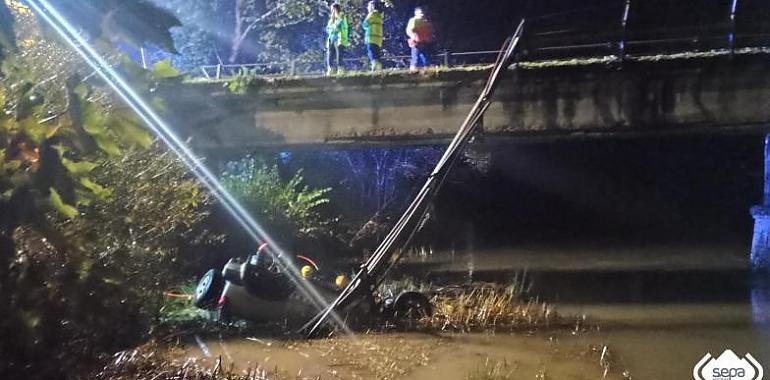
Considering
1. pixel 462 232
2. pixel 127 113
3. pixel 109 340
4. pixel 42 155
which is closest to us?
pixel 42 155

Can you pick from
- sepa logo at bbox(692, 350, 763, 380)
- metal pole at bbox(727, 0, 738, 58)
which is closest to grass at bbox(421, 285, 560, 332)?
sepa logo at bbox(692, 350, 763, 380)

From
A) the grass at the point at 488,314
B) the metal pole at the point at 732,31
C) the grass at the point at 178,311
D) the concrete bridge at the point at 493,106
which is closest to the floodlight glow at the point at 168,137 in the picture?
the concrete bridge at the point at 493,106

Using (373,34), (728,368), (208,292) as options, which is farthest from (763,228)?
(208,292)

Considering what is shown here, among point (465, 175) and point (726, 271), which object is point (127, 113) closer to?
point (726, 271)

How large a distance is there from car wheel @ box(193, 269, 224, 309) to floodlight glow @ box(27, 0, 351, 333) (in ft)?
2.63

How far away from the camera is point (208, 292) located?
788 cm

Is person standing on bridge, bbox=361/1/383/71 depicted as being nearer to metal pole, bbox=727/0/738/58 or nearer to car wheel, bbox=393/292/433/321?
car wheel, bbox=393/292/433/321

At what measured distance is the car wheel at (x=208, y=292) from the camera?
789 cm

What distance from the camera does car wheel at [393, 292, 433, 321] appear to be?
8164 mm

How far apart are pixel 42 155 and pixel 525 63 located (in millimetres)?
8657

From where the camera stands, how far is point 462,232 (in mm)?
19031

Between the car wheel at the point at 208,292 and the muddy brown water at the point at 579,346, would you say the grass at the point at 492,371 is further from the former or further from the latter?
the car wheel at the point at 208,292

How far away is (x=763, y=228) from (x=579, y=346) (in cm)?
748

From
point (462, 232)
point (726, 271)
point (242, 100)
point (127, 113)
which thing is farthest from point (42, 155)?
point (462, 232)
